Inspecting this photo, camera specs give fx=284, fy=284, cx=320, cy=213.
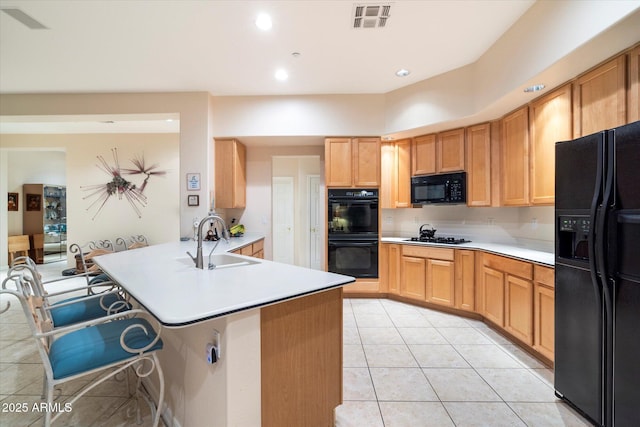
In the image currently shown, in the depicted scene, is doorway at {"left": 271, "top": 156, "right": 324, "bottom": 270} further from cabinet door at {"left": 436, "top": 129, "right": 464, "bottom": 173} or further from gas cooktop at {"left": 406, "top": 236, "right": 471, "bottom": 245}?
cabinet door at {"left": 436, "top": 129, "right": 464, "bottom": 173}

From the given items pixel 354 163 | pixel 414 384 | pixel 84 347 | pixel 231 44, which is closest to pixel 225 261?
pixel 84 347

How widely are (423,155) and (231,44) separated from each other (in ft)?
8.82

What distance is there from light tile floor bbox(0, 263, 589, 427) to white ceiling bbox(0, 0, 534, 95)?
290 centimetres

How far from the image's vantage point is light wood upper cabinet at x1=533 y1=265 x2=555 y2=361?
2182 mm

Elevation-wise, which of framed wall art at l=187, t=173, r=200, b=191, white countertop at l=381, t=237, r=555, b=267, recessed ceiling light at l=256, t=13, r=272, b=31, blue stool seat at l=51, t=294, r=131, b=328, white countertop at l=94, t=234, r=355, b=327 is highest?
recessed ceiling light at l=256, t=13, r=272, b=31

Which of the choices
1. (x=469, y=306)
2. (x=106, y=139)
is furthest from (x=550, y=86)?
(x=106, y=139)

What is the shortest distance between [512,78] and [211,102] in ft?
11.7

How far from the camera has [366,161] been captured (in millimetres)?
3986

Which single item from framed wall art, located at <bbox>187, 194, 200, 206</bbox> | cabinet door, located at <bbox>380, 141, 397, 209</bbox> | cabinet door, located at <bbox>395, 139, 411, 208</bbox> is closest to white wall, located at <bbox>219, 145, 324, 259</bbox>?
framed wall art, located at <bbox>187, 194, 200, 206</bbox>

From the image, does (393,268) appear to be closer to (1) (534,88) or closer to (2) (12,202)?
(1) (534,88)

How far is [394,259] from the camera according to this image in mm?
3945

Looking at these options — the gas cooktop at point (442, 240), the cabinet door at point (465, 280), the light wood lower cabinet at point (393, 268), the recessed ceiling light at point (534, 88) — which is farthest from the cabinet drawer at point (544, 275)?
the light wood lower cabinet at point (393, 268)

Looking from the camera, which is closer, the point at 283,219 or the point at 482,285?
the point at 482,285

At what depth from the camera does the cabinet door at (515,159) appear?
2816mm
